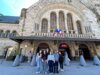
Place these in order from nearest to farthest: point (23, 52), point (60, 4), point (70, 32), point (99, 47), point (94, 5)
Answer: point (23, 52) → point (99, 47) → point (70, 32) → point (60, 4) → point (94, 5)

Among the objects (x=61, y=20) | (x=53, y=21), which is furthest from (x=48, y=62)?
(x=61, y=20)

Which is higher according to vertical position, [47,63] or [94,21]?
[94,21]

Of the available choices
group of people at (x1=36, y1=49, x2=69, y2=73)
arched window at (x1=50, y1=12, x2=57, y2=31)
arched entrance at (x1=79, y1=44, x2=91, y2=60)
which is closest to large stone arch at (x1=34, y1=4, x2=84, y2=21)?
arched window at (x1=50, y1=12, x2=57, y2=31)

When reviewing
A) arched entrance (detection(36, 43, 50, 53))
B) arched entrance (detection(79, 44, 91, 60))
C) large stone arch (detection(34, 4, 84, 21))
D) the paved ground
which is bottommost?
the paved ground

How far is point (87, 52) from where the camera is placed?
2094 cm

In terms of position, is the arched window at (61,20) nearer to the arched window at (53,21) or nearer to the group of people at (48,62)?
the arched window at (53,21)

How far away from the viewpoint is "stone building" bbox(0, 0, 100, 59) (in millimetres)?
19547

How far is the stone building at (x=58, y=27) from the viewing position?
19547 mm

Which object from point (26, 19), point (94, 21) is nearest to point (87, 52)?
point (94, 21)

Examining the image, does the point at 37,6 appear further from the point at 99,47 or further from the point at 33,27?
the point at 99,47

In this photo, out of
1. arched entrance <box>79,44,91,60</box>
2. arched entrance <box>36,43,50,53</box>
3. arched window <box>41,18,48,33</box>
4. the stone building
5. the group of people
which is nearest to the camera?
the group of people

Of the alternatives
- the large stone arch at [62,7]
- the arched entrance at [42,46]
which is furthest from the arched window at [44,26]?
the arched entrance at [42,46]

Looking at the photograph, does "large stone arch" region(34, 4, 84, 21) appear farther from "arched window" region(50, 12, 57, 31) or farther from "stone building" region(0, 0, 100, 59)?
"arched window" region(50, 12, 57, 31)

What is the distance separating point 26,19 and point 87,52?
41.4 feet
